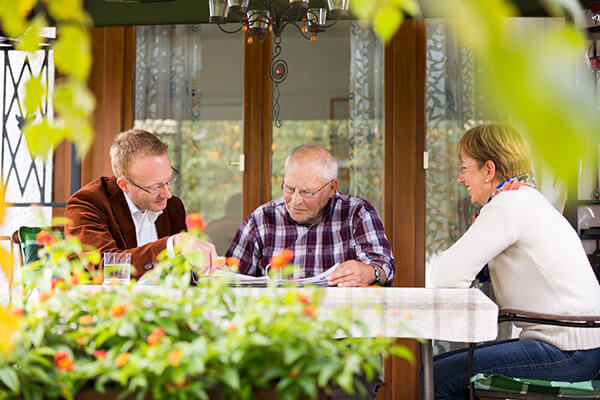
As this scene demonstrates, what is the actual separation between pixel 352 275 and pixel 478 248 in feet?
1.44

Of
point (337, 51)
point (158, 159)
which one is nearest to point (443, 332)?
point (158, 159)

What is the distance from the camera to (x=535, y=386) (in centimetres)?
189

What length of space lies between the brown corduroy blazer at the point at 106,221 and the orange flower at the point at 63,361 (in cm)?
132

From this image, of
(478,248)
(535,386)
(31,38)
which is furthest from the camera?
(478,248)

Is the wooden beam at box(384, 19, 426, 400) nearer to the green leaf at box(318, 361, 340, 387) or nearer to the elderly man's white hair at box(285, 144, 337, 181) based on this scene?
the elderly man's white hair at box(285, 144, 337, 181)

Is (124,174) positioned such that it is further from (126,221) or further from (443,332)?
(443,332)

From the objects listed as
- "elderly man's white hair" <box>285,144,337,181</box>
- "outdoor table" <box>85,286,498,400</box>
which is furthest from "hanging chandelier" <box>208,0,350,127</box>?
"outdoor table" <box>85,286,498,400</box>

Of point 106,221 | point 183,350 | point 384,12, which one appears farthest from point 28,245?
point 384,12

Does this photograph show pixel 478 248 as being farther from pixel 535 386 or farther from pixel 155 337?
pixel 155 337

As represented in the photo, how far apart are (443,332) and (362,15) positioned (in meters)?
1.20

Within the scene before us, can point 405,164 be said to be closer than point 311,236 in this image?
No

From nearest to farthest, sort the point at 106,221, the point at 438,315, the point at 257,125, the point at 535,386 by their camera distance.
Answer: the point at 438,315 → the point at 535,386 → the point at 106,221 → the point at 257,125

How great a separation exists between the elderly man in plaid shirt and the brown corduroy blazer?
1.31 feet

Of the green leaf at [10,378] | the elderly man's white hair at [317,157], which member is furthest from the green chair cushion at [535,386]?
the green leaf at [10,378]
